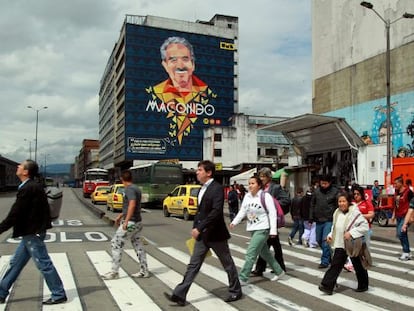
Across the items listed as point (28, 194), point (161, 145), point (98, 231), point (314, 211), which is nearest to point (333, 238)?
point (314, 211)

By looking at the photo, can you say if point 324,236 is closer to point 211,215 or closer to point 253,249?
point 253,249

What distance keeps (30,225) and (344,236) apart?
4.28 metres

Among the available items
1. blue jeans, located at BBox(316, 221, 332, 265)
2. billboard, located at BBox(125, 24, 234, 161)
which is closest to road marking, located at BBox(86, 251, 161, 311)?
blue jeans, located at BBox(316, 221, 332, 265)

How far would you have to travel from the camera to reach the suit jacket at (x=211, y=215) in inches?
249

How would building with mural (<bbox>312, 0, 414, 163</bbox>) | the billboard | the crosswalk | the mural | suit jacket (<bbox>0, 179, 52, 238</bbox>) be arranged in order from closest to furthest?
1. suit jacket (<bbox>0, 179, 52, 238</bbox>)
2. the crosswalk
3. the mural
4. building with mural (<bbox>312, 0, 414, 163</bbox>)
5. the billboard

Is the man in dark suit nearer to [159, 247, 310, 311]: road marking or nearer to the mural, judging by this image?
[159, 247, 310, 311]: road marking

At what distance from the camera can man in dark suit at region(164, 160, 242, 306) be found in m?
6.30

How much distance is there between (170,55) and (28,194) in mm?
89777

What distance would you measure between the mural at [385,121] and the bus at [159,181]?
1467 cm

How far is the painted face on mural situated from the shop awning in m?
63.8

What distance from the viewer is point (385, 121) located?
3519 cm

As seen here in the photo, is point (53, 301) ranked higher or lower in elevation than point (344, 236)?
lower

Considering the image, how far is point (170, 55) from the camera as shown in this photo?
9362 centimetres

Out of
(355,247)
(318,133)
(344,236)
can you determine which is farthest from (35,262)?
(318,133)
